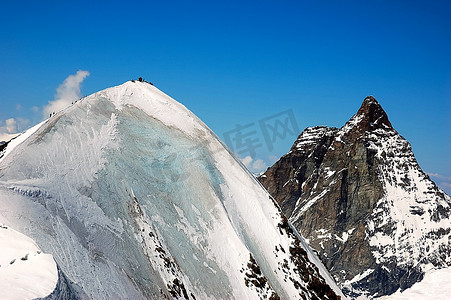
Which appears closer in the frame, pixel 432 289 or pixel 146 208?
pixel 432 289

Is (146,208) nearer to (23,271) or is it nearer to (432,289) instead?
(23,271)

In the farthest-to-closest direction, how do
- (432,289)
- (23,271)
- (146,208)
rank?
(146,208), (23,271), (432,289)

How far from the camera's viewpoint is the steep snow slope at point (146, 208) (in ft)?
78.6

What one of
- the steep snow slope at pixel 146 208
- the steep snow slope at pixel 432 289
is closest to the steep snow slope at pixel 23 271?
the steep snow slope at pixel 146 208

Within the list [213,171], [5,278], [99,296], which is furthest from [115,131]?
[5,278]

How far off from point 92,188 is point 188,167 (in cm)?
933

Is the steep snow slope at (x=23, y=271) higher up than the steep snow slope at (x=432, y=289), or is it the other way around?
the steep snow slope at (x=23, y=271)

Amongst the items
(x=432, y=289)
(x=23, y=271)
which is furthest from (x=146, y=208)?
(x=432, y=289)

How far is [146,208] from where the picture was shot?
30.8 m

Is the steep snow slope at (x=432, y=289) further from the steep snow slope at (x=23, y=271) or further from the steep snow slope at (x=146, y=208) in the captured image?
the steep snow slope at (x=146, y=208)

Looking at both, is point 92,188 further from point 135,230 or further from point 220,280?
point 220,280

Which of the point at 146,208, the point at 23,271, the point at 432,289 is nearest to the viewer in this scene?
the point at 432,289

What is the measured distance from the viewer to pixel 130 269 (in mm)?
25484

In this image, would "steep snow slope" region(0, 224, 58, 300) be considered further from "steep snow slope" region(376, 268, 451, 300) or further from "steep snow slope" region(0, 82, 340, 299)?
"steep snow slope" region(376, 268, 451, 300)
